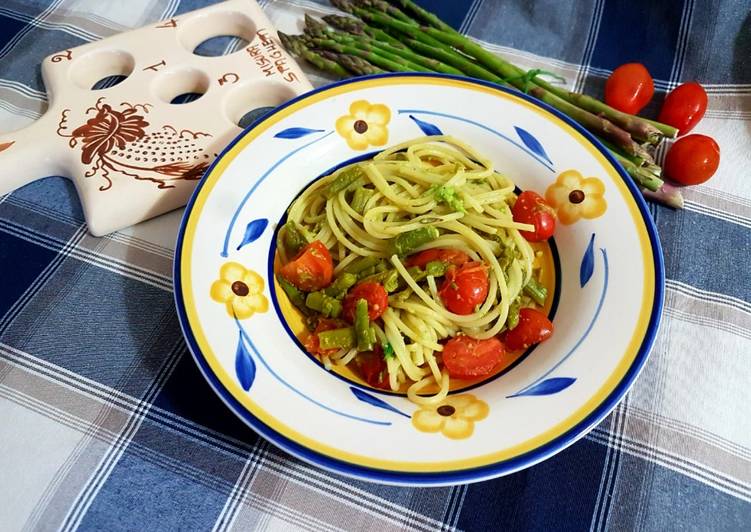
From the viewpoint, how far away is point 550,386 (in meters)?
2.18

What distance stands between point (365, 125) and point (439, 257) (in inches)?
32.4

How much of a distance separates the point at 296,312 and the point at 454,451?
94cm

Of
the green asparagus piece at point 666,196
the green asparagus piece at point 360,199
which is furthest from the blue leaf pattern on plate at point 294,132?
the green asparagus piece at point 666,196

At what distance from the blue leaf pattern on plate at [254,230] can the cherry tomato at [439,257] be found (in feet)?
2.16

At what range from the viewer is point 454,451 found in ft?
6.62

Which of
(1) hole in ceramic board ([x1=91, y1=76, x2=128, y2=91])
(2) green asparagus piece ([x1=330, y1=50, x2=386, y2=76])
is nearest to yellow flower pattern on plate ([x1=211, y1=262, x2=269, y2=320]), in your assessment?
(2) green asparagus piece ([x1=330, y1=50, x2=386, y2=76])

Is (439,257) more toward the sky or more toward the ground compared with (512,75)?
more toward the ground

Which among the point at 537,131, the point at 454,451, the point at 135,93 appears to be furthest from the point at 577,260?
the point at 135,93

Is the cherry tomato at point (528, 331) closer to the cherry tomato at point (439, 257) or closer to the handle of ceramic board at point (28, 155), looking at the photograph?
the cherry tomato at point (439, 257)

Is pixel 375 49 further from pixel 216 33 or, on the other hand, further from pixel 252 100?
pixel 216 33

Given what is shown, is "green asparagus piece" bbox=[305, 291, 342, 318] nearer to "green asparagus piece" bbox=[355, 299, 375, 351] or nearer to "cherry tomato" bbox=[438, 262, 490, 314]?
"green asparagus piece" bbox=[355, 299, 375, 351]

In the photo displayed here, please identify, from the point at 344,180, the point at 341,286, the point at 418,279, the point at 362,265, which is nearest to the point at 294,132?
the point at 344,180

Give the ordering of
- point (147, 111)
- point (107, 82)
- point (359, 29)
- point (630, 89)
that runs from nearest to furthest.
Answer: point (147, 111)
point (630, 89)
point (107, 82)
point (359, 29)

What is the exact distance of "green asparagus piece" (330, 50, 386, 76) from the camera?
3664mm
